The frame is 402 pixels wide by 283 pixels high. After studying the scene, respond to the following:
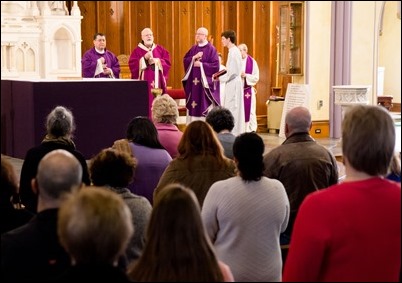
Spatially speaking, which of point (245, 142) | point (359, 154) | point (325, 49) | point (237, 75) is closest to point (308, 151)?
point (245, 142)

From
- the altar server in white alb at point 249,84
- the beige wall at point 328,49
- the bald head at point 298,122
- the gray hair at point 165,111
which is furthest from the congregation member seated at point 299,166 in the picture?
the altar server in white alb at point 249,84

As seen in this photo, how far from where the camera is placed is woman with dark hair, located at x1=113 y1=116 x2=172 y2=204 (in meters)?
4.90

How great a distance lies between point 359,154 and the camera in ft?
8.32

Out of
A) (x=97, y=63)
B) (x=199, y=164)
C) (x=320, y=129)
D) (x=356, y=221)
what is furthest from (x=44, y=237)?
(x=320, y=129)

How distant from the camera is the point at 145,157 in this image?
4902mm

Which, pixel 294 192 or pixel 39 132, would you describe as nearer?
pixel 294 192

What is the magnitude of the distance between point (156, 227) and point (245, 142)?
1346 mm

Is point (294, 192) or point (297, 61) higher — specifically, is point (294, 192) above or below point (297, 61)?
below

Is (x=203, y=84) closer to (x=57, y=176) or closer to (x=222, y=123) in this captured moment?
(x=222, y=123)

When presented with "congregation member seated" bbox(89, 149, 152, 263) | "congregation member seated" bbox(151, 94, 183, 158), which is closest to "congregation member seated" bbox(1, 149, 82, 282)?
"congregation member seated" bbox(89, 149, 152, 263)

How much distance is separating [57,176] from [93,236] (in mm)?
632

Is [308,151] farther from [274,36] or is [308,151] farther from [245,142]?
[274,36]

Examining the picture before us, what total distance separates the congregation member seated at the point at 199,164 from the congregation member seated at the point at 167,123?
4.42ft

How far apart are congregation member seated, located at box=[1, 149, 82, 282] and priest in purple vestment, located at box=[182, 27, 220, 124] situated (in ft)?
31.7
